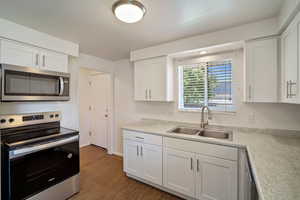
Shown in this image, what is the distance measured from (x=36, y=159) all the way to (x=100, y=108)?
233 centimetres

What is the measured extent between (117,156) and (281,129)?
10.3 feet

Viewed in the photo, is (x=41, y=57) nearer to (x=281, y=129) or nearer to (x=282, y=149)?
(x=282, y=149)

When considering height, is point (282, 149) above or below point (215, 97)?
below

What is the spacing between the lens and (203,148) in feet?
5.74

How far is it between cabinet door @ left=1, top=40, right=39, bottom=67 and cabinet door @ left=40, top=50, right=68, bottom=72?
73mm

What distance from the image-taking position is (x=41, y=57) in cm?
193

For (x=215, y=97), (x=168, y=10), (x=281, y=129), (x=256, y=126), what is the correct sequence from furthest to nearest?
(x=215, y=97)
(x=256, y=126)
(x=281, y=129)
(x=168, y=10)

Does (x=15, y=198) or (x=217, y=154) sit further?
(x=217, y=154)

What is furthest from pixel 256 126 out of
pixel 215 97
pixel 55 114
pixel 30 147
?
A: pixel 55 114

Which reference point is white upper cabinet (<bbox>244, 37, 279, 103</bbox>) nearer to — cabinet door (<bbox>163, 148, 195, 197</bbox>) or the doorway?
cabinet door (<bbox>163, 148, 195, 197</bbox>)

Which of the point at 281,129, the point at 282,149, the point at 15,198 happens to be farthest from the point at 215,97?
the point at 15,198

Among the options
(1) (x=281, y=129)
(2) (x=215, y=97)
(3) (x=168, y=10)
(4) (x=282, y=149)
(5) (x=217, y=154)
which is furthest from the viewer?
(2) (x=215, y=97)

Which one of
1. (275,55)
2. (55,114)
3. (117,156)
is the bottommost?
(117,156)

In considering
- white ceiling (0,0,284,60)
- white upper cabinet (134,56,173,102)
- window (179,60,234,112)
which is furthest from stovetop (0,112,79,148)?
window (179,60,234,112)
